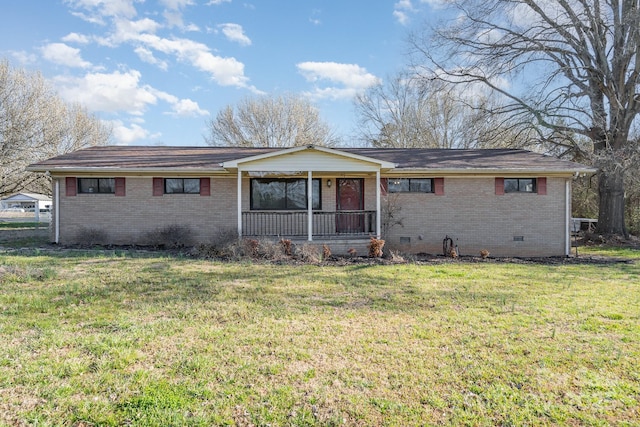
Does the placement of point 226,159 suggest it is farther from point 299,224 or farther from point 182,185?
point 299,224

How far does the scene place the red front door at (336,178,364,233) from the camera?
1338cm

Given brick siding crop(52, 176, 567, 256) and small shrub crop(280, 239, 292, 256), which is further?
brick siding crop(52, 176, 567, 256)

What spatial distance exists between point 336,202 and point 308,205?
53.8 inches

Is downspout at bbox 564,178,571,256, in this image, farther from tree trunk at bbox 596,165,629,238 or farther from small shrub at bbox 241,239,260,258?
small shrub at bbox 241,239,260,258

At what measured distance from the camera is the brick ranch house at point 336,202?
1242 centimetres

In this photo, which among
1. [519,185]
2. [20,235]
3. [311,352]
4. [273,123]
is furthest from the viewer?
[273,123]

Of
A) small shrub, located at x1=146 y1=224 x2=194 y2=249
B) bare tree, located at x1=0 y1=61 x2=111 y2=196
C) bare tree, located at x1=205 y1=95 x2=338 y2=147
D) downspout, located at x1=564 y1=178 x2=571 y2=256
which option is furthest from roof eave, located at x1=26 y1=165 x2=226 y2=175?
bare tree, located at x1=205 y1=95 x2=338 y2=147

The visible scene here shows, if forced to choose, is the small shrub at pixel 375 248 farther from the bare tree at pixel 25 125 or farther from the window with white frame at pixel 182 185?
the bare tree at pixel 25 125

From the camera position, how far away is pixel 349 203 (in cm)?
1352

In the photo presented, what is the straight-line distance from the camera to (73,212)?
12.4 metres

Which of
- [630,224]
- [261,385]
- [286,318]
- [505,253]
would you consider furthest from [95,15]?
[630,224]

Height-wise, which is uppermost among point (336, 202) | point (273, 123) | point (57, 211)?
point (273, 123)

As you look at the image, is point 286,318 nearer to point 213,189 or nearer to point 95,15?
point 213,189

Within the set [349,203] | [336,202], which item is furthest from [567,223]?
[336,202]
